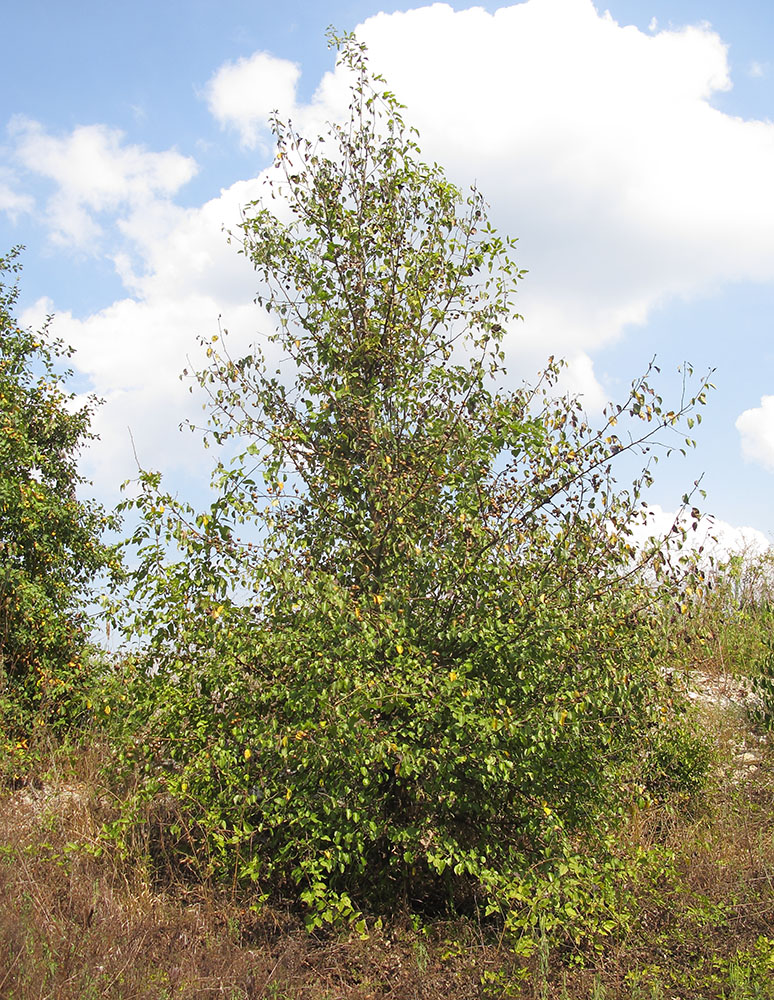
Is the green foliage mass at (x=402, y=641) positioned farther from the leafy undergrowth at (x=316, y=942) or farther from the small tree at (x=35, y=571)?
the small tree at (x=35, y=571)

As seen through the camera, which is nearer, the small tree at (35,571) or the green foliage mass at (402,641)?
the green foliage mass at (402,641)

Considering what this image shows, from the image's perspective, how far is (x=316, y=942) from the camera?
5.61m

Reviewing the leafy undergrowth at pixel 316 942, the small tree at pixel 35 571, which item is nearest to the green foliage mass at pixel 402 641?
the leafy undergrowth at pixel 316 942

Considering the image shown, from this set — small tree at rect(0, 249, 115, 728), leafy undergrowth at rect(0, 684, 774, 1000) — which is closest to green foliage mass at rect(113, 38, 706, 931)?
leafy undergrowth at rect(0, 684, 774, 1000)

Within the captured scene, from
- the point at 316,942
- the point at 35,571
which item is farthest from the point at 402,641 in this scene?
the point at 35,571

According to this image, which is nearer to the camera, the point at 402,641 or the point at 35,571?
the point at 402,641

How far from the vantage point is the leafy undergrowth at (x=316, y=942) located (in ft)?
16.1

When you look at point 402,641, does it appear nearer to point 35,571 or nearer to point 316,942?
point 316,942

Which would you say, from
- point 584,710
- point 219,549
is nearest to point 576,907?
point 584,710

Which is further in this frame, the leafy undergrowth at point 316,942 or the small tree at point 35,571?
the small tree at point 35,571

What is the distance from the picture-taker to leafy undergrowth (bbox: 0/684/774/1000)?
4895 millimetres

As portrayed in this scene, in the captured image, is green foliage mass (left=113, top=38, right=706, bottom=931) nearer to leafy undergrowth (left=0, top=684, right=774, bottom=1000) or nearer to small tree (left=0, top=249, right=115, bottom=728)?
leafy undergrowth (left=0, top=684, right=774, bottom=1000)

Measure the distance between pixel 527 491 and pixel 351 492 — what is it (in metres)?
1.32

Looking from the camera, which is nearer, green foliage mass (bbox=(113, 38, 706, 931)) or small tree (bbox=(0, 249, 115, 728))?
green foliage mass (bbox=(113, 38, 706, 931))
